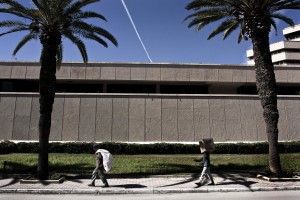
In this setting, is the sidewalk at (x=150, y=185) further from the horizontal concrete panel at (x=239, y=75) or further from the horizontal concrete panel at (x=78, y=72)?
the horizontal concrete panel at (x=239, y=75)

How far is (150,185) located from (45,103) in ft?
20.0

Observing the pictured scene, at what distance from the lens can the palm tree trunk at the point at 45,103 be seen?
1430cm

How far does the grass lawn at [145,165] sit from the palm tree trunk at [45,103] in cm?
73

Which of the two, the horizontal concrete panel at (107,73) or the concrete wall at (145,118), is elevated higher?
the horizontal concrete panel at (107,73)

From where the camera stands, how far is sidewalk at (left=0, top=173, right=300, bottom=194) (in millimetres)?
12250

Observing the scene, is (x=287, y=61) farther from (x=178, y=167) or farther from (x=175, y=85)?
(x=178, y=167)

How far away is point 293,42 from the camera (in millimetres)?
76062

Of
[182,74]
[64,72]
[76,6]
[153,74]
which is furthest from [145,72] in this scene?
[76,6]

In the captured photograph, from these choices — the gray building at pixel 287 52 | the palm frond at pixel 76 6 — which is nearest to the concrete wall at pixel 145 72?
the palm frond at pixel 76 6

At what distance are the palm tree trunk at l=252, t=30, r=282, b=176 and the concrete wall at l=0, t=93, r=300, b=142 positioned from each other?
10.6 metres

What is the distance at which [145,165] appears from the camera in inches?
691

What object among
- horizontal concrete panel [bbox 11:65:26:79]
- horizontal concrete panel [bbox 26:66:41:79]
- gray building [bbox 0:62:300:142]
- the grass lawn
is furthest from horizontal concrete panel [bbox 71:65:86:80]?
the grass lawn

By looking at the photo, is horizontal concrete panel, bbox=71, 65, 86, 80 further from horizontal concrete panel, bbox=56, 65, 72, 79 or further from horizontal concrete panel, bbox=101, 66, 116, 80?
horizontal concrete panel, bbox=101, 66, 116, 80

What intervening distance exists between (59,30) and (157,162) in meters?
8.99
